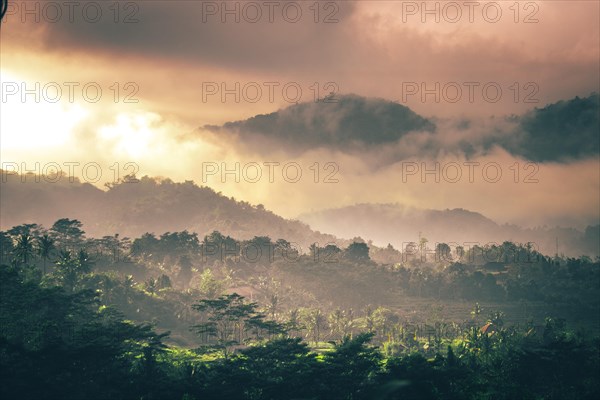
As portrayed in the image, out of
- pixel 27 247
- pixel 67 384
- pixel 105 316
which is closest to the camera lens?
pixel 67 384

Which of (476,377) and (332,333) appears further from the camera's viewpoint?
(332,333)

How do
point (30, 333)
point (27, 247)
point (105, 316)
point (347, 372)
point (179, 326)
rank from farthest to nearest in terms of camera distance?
1. point (179, 326)
2. point (27, 247)
3. point (105, 316)
4. point (30, 333)
5. point (347, 372)

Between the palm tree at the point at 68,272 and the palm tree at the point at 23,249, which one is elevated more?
the palm tree at the point at 23,249

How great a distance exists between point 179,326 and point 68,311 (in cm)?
6183

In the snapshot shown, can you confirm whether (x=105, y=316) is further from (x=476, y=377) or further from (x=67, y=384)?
(x=476, y=377)

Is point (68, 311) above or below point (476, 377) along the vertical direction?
above

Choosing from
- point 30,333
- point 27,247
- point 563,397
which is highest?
point 27,247

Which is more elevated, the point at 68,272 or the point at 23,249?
the point at 23,249

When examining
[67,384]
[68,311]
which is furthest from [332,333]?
[67,384]

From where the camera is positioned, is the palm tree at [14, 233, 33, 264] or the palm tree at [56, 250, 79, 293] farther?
the palm tree at [56, 250, 79, 293]

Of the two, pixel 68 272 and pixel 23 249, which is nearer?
pixel 23 249

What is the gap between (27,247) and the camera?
6403 inches

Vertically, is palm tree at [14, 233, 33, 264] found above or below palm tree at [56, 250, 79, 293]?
above

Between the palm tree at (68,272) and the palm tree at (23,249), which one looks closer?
the palm tree at (23,249)
